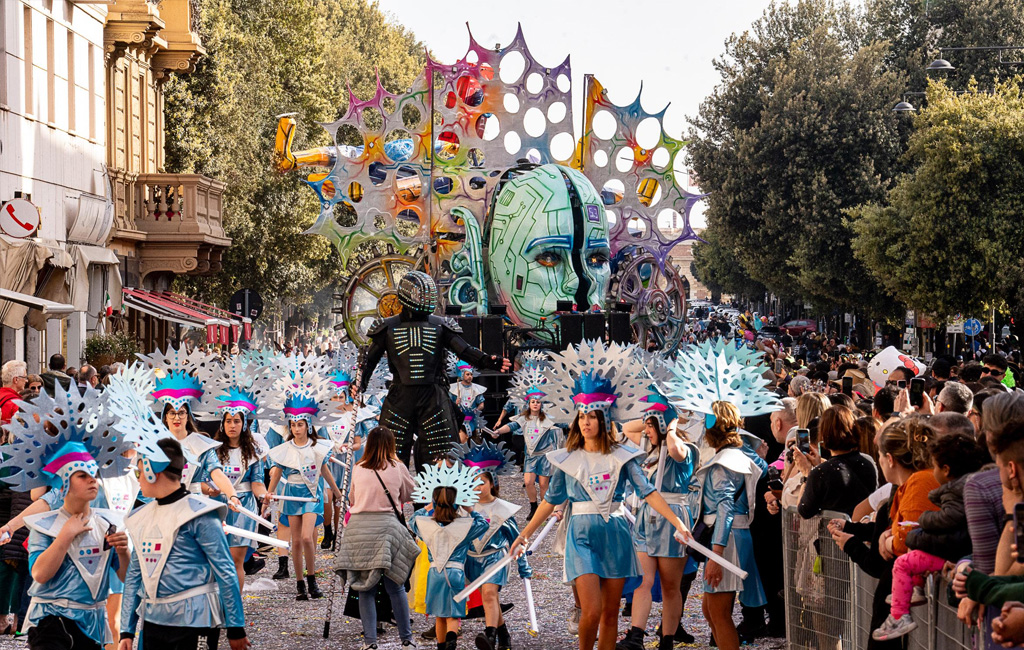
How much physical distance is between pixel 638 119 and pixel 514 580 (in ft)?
62.9

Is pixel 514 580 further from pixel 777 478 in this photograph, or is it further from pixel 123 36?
pixel 123 36

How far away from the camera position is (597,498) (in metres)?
8.77

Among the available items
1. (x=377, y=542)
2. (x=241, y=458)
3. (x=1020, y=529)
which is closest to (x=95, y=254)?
(x=241, y=458)

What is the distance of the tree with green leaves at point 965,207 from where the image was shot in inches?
1151

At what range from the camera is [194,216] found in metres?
30.7

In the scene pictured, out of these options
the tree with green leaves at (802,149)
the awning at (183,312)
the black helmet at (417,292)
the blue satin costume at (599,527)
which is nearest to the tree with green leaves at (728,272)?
the tree with green leaves at (802,149)

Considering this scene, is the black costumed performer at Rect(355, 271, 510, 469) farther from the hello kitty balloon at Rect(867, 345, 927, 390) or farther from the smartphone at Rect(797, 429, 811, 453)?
the hello kitty balloon at Rect(867, 345, 927, 390)

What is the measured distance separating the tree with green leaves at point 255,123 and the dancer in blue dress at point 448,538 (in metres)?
27.3

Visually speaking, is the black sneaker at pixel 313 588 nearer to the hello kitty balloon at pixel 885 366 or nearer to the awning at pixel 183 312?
the hello kitty balloon at pixel 885 366

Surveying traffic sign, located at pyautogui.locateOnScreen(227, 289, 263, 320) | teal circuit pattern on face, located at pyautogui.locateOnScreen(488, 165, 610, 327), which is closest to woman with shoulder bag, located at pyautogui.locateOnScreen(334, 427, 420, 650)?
teal circuit pattern on face, located at pyautogui.locateOnScreen(488, 165, 610, 327)

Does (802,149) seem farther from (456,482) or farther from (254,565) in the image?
(456,482)

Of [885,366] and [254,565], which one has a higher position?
[885,366]

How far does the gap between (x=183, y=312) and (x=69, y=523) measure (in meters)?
23.0

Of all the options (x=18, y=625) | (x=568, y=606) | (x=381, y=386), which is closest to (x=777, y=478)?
(x=568, y=606)
